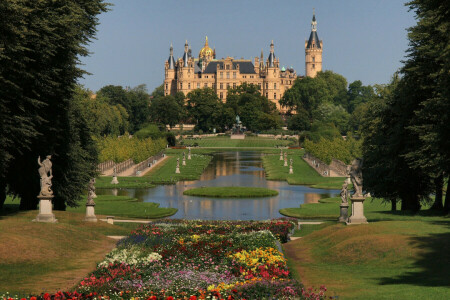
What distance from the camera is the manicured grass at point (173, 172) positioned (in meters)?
79.4

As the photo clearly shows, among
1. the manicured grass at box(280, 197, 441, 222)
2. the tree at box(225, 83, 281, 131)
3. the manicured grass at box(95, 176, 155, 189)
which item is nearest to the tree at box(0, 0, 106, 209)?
the manicured grass at box(280, 197, 441, 222)

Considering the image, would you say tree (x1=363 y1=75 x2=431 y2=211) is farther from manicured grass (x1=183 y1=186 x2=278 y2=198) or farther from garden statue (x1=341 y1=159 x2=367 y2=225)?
manicured grass (x1=183 y1=186 x2=278 y2=198)

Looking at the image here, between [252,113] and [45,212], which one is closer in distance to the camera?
[45,212]

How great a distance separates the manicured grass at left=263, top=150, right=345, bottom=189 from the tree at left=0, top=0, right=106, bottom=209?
34725 mm

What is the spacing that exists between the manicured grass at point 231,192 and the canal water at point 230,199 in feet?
3.32

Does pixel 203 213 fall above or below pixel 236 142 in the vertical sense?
below

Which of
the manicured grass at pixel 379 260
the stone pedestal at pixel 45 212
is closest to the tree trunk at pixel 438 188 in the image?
the manicured grass at pixel 379 260

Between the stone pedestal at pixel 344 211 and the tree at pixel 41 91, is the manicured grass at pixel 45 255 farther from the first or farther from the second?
the stone pedestal at pixel 344 211

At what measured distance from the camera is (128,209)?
168ft

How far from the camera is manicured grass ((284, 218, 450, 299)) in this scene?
60.5ft

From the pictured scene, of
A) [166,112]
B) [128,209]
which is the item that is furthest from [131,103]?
[128,209]

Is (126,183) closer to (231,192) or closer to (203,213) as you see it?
(231,192)

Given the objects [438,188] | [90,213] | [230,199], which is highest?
[438,188]

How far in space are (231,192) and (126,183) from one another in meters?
13.8
